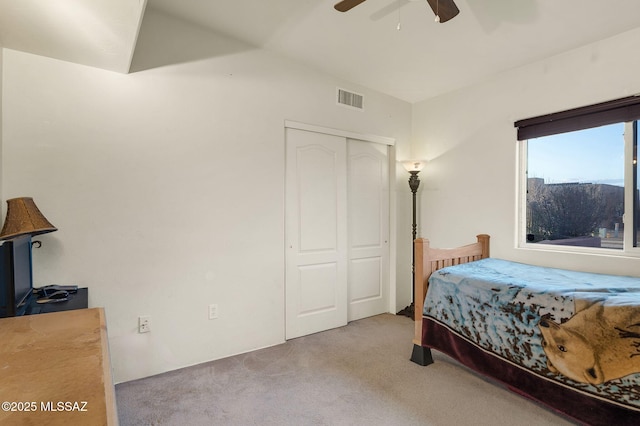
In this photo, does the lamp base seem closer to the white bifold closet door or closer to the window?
the white bifold closet door

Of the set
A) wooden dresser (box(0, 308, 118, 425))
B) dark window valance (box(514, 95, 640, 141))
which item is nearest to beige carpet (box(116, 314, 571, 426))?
wooden dresser (box(0, 308, 118, 425))

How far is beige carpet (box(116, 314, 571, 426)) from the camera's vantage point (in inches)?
72.4

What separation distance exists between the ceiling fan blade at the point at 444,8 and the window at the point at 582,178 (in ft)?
5.15

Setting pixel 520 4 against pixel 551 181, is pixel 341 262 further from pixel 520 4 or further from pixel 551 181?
pixel 520 4

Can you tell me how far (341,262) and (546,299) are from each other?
186 centimetres

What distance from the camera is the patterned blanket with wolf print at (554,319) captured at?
1.53m

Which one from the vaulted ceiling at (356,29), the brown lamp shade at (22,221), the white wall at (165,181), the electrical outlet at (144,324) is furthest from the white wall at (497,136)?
the brown lamp shade at (22,221)

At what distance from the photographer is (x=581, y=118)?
2.58 meters

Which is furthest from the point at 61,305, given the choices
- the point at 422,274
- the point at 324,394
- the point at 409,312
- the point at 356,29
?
the point at 409,312

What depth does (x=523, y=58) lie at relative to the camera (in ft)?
9.05

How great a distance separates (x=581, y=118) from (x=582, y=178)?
51 centimetres

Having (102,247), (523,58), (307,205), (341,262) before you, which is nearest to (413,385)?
(341,262)

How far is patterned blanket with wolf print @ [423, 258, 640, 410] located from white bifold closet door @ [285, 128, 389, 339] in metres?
1.11

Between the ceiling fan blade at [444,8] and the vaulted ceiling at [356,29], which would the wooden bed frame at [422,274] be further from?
the vaulted ceiling at [356,29]
